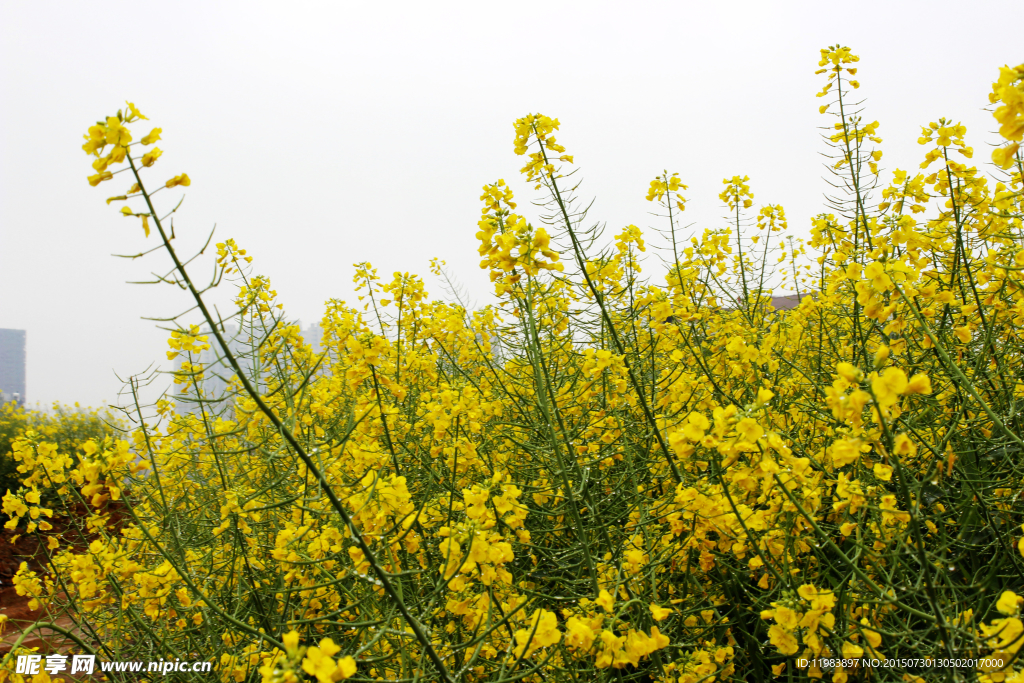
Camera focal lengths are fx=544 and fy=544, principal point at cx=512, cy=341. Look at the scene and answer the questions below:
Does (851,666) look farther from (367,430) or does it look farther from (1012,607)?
(367,430)

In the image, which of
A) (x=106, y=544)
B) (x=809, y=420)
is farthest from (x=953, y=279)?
(x=106, y=544)

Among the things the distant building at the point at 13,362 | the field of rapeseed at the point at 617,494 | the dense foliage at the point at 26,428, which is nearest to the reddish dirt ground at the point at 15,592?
the dense foliage at the point at 26,428

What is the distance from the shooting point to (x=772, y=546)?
1.68m

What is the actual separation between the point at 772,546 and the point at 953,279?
1.56m

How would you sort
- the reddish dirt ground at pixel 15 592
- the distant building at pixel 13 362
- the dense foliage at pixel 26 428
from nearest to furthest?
the reddish dirt ground at pixel 15 592 → the dense foliage at pixel 26 428 → the distant building at pixel 13 362

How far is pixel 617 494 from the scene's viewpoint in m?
2.24

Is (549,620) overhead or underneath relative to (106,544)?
underneath

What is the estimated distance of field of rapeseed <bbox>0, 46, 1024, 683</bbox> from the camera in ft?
4.37

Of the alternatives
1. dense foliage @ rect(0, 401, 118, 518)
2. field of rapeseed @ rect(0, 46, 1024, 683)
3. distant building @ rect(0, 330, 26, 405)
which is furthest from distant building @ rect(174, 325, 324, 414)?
distant building @ rect(0, 330, 26, 405)

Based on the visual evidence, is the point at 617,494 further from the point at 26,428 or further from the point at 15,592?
the point at 26,428

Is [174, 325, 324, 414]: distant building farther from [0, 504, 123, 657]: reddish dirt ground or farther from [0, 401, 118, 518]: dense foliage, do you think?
[0, 401, 118, 518]: dense foliage

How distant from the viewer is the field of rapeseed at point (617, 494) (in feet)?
4.37

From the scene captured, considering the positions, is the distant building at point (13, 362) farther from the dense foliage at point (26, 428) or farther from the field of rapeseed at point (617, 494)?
the field of rapeseed at point (617, 494)

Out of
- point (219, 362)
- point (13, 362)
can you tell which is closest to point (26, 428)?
point (219, 362)
